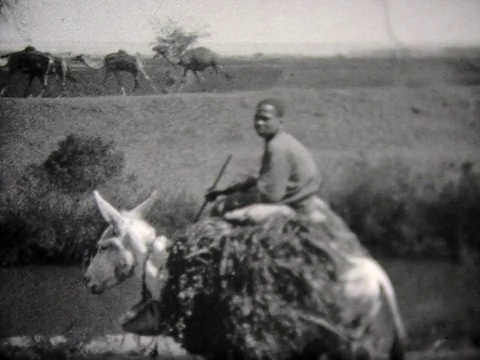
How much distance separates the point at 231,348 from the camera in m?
3.04

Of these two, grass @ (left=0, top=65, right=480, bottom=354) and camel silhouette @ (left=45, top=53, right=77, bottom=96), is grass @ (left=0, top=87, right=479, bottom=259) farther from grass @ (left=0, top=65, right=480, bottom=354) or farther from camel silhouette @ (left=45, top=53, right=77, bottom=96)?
camel silhouette @ (left=45, top=53, right=77, bottom=96)

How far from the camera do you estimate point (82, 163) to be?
3416 millimetres

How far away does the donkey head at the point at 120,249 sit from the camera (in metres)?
3.22

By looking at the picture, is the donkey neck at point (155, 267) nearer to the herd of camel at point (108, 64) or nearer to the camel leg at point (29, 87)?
the herd of camel at point (108, 64)

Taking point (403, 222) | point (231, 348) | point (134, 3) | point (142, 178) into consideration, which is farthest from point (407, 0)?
point (231, 348)

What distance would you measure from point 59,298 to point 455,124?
2363 millimetres

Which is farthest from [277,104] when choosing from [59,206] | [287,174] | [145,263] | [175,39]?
[59,206]

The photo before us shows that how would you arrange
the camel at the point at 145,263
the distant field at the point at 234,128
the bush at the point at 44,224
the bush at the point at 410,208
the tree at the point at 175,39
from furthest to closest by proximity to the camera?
the tree at the point at 175,39 → the bush at the point at 44,224 → the distant field at the point at 234,128 → the bush at the point at 410,208 → the camel at the point at 145,263

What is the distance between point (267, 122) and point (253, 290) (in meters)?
0.92

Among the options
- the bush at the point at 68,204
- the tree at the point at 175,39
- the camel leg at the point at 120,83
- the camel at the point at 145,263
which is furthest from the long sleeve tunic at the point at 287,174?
the camel leg at the point at 120,83

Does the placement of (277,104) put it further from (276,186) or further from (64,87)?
(64,87)

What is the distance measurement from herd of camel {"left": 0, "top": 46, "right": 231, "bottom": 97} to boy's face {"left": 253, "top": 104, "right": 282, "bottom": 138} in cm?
31

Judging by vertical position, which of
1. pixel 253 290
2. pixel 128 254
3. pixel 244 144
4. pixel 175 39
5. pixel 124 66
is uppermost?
pixel 175 39

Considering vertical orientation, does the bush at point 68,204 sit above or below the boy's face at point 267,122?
below
